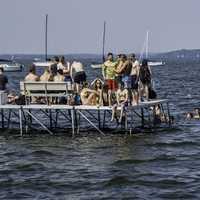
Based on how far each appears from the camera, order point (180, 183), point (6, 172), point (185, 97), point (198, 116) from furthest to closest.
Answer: point (185, 97) → point (198, 116) → point (6, 172) → point (180, 183)

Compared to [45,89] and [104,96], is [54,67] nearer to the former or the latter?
[45,89]

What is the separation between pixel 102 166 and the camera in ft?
68.0

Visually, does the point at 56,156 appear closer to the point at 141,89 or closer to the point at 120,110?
the point at 120,110

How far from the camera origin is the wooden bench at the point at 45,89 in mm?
25969

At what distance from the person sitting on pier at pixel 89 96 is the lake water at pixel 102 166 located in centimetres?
132

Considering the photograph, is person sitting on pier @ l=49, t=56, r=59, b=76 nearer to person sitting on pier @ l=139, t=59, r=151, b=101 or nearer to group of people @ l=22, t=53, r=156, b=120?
group of people @ l=22, t=53, r=156, b=120

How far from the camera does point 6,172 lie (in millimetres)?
19938

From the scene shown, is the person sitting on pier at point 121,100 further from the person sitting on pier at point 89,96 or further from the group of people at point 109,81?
the person sitting on pier at point 89,96

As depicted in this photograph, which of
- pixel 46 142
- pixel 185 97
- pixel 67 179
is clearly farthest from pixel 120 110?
pixel 185 97

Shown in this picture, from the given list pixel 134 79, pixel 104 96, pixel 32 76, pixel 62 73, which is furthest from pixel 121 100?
pixel 32 76

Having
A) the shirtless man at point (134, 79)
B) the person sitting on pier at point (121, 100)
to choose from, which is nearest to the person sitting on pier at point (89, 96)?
the person sitting on pier at point (121, 100)

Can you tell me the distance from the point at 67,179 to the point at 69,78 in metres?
9.31

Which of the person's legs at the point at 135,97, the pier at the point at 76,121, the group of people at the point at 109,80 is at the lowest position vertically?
the pier at the point at 76,121

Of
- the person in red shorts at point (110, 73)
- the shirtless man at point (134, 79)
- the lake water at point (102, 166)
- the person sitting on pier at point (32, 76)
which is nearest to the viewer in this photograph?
the lake water at point (102, 166)
